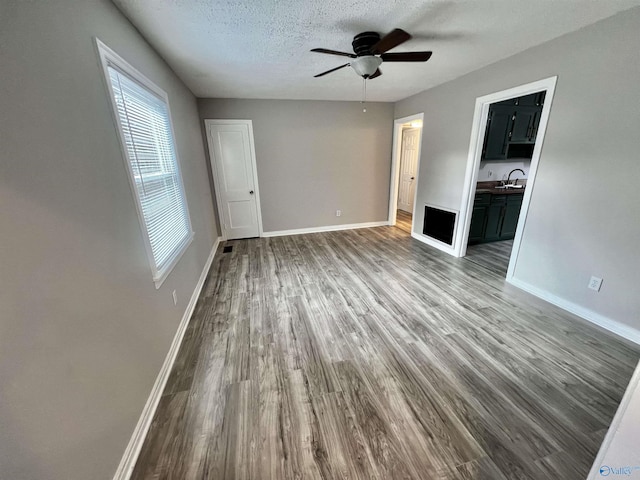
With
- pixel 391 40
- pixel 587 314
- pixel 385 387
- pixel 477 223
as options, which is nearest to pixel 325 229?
pixel 477 223

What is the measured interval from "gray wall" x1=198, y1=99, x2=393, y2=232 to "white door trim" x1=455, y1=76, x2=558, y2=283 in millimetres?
1982

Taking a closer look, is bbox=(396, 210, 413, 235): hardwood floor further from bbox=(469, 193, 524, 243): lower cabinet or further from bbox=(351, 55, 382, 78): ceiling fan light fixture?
bbox=(351, 55, 382, 78): ceiling fan light fixture

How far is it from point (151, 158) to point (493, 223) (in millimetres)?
4823

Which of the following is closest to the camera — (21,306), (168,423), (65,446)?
(21,306)

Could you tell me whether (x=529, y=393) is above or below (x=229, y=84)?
below

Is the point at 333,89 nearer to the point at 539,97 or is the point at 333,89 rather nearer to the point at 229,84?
the point at 229,84

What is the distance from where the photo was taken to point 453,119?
12.0ft

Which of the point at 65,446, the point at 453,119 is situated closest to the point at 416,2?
the point at 453,119

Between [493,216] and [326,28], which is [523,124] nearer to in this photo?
[493,216]

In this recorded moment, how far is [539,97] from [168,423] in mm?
5990

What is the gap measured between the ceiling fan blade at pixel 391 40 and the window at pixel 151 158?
182 centimetres

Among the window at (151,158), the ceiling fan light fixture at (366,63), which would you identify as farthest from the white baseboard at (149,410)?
the ceiling fan light fixture at (366,63)

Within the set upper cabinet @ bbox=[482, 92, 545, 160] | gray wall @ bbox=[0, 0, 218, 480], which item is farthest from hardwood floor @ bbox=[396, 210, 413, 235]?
gray wall @ bbox=[0, 0, 218, 480]

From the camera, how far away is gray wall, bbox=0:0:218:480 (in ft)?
2.68
